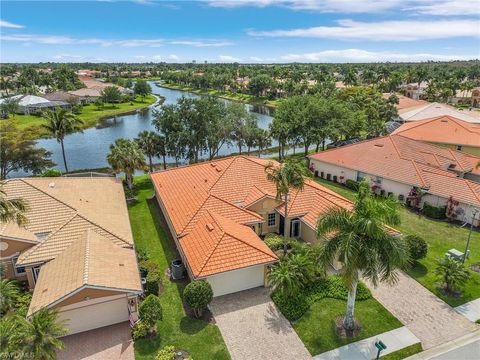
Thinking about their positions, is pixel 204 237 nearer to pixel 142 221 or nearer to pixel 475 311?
pixel 142 221

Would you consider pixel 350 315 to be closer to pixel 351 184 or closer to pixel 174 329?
pixel 174 329

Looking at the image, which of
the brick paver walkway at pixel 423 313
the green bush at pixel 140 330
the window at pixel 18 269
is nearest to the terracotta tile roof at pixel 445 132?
the brick paver walkway at pixel 423 313

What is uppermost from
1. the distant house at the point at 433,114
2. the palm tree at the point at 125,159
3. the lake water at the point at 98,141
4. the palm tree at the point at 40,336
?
the distant house at the point at 433,114

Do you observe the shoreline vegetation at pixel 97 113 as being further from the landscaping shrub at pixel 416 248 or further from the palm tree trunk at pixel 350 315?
the palm tree trunk at pixel 350 315

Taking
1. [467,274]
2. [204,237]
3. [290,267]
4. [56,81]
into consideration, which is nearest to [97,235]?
[204,237]

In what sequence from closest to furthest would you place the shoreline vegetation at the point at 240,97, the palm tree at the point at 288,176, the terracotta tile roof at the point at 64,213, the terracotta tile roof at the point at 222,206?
the terracotta tile roof at the point at 222,206
the terracotta tile roof at the point at 64,213
the palm tree at the point at 288,176
the shoreline vegetation at the point at 240,97

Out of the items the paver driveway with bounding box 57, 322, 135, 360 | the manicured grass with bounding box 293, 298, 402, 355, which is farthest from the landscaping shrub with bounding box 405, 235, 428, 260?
the paver driveway with bounding box 57, 322, 135, 360

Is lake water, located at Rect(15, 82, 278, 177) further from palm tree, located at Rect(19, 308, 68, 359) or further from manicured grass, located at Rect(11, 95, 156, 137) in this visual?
palm tree, located at Rect(19, 308, 68, 359)
